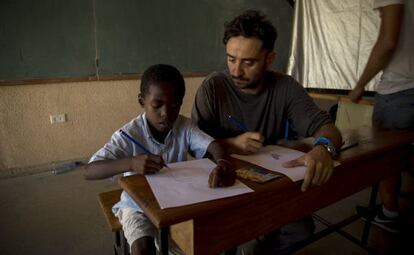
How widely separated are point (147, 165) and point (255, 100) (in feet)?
2.42

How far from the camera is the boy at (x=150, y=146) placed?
0.93 metres

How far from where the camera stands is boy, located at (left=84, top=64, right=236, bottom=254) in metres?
0.93

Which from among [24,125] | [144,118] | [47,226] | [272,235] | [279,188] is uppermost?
[144,118]

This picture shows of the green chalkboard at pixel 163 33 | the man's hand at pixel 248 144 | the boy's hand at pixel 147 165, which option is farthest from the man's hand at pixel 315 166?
the green chalkboard at pixel 163 33

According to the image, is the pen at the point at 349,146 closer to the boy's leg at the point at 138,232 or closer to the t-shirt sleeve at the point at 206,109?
the t-shirt sleeve at the point at 206,109

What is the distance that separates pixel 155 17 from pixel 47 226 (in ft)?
7.89

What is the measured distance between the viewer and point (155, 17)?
329 cm

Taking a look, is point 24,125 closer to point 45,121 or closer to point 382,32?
point 45,121

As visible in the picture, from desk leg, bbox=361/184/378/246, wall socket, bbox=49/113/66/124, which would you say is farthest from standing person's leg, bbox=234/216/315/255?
wall socket, bbox=49/113/66/124

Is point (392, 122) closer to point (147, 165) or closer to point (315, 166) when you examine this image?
point (315, 166)

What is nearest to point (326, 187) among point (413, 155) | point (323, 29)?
point (413, 155)

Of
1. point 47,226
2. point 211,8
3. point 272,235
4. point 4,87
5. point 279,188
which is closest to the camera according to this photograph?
point 279,188

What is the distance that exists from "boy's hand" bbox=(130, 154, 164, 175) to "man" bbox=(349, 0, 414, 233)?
159 centimetres

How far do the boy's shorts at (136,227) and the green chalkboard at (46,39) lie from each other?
2398 mm
